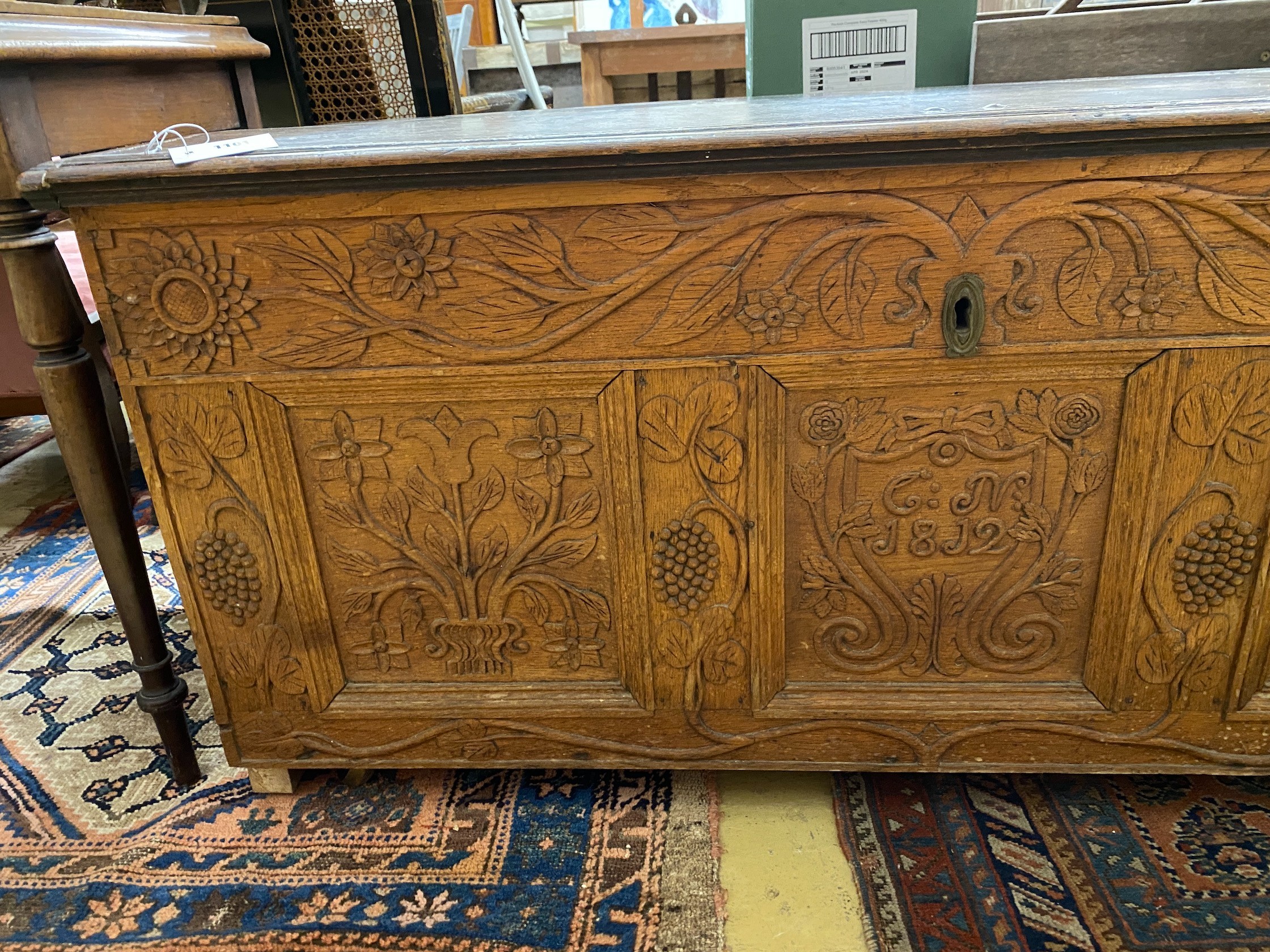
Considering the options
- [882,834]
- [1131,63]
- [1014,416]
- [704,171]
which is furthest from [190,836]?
[1131,63]

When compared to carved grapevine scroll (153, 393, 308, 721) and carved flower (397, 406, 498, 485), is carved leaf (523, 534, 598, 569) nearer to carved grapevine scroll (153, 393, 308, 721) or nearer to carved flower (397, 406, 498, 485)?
carved flower (397, 406, 498, 485)

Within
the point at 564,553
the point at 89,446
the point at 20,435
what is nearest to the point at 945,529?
the point at 564,553

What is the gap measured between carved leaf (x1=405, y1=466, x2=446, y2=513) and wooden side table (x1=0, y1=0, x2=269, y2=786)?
0.45m

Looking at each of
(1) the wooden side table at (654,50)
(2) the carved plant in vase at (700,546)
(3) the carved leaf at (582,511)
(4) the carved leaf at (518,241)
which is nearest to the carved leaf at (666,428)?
(2) the carved plant in vase at (700,546)

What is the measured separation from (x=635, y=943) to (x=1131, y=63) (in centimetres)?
158

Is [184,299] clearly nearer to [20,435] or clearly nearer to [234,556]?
[234,556]

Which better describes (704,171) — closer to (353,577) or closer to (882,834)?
(353,577)

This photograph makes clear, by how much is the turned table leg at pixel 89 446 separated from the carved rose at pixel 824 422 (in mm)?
952

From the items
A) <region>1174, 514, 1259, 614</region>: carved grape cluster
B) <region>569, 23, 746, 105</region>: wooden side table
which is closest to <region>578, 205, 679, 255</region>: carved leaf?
<region>1174, 514, 1259, 614</region>: carved grape cluster

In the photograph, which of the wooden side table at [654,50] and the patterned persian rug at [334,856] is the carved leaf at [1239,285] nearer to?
the patterned persian rug at [334,856]

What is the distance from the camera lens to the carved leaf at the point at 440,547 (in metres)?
1.18

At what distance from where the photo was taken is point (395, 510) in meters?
1.17

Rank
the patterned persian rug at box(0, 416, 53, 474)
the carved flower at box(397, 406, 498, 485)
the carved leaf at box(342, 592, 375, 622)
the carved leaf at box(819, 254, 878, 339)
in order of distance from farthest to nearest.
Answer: the patterned persian rug at box(0, 416, 53, 474) → the carved leaf at box(342, 592, 375, 622) → the carved flower at box(397, 406, 498, 485) → the carved leaf at box(819, 254, 878, 339)

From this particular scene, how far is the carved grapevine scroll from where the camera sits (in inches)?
44.3
